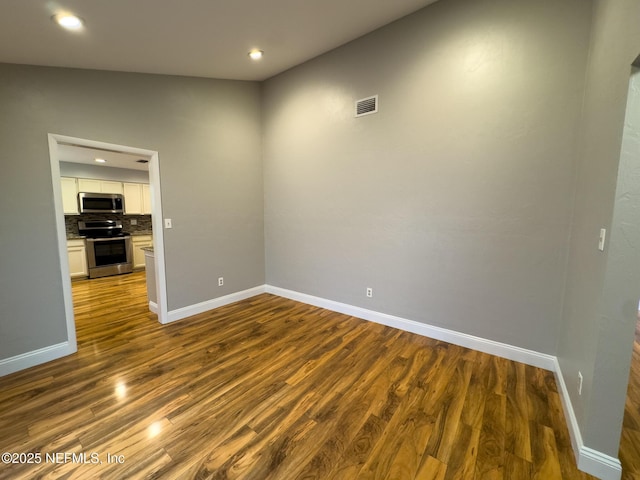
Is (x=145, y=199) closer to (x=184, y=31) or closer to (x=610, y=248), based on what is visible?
(x=184, y=31)

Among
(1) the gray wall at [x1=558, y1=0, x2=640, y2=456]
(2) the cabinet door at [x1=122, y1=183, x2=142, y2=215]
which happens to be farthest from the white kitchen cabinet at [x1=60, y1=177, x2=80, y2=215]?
(1) the gray wall at [x1=558, y1=0, x2=640, y2=456]

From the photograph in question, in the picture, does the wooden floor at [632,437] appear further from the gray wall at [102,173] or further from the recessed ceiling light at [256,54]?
the gray wall at [102,173]

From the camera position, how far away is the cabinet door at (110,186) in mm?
5863

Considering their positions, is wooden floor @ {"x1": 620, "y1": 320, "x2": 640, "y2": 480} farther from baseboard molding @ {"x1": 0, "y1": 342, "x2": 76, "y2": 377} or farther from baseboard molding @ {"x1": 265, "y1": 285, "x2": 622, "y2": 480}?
baseboard molding @ {"x1": 0, "y1": 342, "x2": 76, "y2": 377}

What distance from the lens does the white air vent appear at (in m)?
3.06

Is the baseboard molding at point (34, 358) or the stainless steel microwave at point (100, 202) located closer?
the baseboard molding at point (34, 358)

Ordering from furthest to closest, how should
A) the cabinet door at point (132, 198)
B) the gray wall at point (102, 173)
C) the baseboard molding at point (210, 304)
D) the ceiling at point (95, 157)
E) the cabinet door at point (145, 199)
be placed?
1. the cabinet door at point (145, 199)
2. the cabinet door at point (132, 198)
3. the gray wall at point (102, 173)
4. the ceiling at point (95, 157)
5. the baseboard molding at point (210, 304)

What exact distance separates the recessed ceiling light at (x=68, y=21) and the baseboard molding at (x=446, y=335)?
3.49 metres

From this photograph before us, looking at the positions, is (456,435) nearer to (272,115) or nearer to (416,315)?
(416,315)

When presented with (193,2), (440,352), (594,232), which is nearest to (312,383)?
(440,352)

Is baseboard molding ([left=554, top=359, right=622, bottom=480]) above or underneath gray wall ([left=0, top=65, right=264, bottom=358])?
underneath

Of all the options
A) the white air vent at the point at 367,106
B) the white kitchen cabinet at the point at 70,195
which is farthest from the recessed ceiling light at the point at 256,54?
the white kitchen cabinet at the point at 70,195

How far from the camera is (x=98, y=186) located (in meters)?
5.79

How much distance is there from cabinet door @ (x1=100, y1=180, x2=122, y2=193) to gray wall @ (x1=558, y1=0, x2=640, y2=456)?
773 cm
